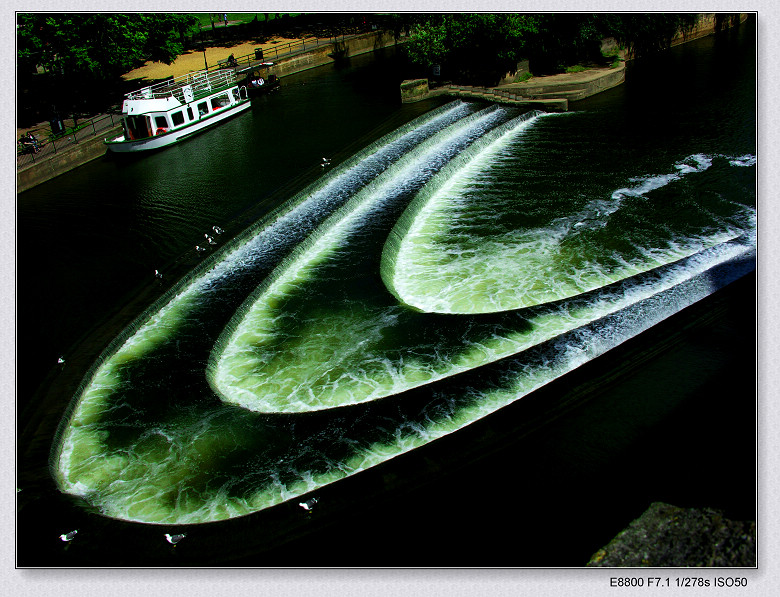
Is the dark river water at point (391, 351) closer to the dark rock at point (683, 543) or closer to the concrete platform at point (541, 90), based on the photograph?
the dark rock at point (683, 543)

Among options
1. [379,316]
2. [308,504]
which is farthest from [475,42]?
[308,504]

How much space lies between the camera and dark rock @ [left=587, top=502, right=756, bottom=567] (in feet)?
32.2

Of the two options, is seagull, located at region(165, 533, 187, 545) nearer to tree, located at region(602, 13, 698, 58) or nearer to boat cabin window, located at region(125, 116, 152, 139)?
boat cabin window, located at region(125, 116, 152, 139)

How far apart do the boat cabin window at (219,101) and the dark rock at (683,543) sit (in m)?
34.0

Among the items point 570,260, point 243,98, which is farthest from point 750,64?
point 243,98

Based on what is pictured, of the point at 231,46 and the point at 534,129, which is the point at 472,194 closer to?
the point at 534,129

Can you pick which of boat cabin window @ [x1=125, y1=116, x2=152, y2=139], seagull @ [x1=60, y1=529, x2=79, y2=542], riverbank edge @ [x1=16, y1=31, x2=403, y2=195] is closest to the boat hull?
boat cabin window @ [x1=125, y1=116, x2=152, y2=139]

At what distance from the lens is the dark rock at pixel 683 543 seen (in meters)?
9.82

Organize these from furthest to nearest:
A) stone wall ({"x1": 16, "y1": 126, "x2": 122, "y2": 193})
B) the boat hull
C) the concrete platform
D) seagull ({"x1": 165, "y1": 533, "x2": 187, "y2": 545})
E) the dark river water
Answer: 1. the concrete platform
2. the boat hull
3. stone wall ({"x1": 16, "y1": 126, "x2": 122, "y2": 193})
4. the dark river water
5. seagull ({"x1": 165, "y1": 533, "x2": 187, "y2": 545})

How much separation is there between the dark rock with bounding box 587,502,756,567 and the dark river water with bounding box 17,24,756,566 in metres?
0.33

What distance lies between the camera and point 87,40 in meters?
35.3

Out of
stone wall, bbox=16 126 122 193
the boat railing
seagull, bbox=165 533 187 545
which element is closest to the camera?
seagull, bbox=165 533 187 545

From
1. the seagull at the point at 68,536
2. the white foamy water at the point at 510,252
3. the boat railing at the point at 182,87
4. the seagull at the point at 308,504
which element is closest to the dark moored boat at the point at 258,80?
the boat railing at the point at 182,87

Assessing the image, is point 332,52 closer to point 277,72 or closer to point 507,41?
point 277,72
